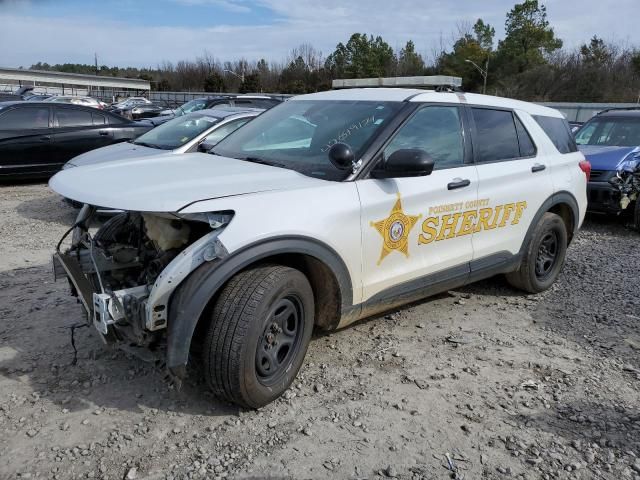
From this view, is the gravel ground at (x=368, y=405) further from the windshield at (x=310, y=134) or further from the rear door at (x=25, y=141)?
the rear door at (x=25, y=141)

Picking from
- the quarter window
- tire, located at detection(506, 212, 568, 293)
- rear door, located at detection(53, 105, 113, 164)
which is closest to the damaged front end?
the quarter window

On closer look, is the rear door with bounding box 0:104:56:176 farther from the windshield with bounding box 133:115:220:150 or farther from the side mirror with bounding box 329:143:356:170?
the side mirror with bounding box 329:143:356:170

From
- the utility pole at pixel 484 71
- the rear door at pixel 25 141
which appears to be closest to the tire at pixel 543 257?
the rear door at pixel 25 141

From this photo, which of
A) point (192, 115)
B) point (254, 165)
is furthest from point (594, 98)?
point (254, 165)

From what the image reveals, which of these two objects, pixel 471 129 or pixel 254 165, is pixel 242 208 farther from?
pixel 471 129

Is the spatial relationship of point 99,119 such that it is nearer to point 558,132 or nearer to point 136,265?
point 136,265

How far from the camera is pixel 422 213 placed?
368 centimetres

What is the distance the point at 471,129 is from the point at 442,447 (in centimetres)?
240

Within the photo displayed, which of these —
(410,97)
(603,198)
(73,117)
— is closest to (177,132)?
(73,117)

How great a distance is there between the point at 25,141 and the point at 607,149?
9647 mm

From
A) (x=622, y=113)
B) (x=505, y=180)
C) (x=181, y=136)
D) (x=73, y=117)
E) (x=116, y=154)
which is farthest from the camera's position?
(x=73, y=117)

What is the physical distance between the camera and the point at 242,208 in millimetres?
2848

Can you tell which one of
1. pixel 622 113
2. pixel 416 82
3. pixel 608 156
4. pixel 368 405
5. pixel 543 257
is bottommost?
pixel 368 405

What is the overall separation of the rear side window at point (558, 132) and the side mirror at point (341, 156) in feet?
7.90
